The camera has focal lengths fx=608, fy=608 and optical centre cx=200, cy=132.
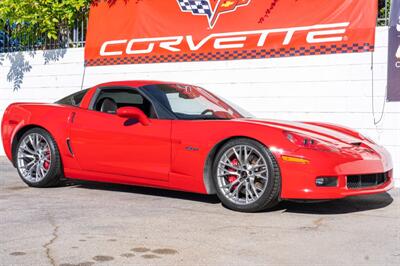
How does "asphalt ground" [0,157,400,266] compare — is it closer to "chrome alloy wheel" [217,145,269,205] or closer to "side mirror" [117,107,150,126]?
"chrome alloy wheel" [217,145,269,205]

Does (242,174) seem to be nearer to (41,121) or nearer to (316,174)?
(316,174)

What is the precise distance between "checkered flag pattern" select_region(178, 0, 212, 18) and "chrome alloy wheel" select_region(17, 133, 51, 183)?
405 cm

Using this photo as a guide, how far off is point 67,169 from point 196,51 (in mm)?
3890

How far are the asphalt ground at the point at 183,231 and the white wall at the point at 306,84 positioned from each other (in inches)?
76.4

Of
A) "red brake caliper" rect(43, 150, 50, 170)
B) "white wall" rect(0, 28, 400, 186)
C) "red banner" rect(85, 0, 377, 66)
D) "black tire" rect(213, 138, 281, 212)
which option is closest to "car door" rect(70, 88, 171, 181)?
"red brake caliper" rect(43, 150, 50, 170)

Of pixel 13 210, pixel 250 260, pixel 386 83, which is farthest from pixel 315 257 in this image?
pixel 386 83

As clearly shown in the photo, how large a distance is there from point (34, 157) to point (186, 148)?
220 cm

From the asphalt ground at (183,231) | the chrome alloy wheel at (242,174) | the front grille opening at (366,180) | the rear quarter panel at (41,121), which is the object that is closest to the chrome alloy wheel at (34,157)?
the rear quarter panel at (41,121)

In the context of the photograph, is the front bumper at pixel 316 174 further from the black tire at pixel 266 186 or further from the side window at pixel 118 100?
the side window at pixel 118 100

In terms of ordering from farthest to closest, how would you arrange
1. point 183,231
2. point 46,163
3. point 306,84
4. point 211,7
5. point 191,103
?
point 211,7 < point 306,84 < point 46,163 < point 191,103 < point 183,231

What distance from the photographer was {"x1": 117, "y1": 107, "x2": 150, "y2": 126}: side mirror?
20.1ft

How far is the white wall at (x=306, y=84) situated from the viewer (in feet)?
27.3

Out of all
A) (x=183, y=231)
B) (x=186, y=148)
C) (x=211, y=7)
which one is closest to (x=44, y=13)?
(x=211, y=7)

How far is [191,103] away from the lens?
6.56 meters
